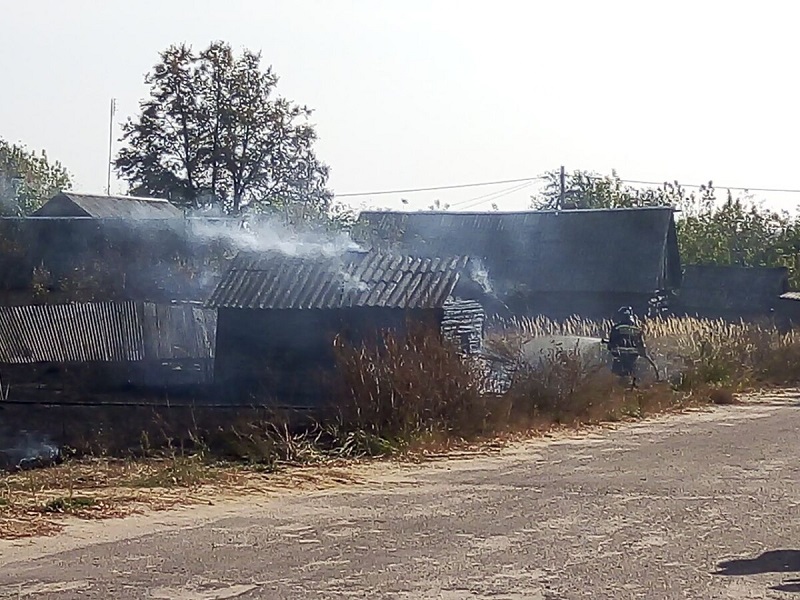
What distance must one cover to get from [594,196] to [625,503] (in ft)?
168

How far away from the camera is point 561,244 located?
4156 cm

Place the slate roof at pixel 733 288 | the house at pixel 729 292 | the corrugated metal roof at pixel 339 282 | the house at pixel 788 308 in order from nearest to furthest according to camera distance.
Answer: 1. the corrugated metal roof at pixel 339 282
2. the house at pixel 788 308
3. the house at pixel 729 292
4. the slate roof at pixel 733 288

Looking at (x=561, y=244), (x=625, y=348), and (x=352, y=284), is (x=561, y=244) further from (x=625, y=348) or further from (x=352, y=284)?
(x=352, y=284)

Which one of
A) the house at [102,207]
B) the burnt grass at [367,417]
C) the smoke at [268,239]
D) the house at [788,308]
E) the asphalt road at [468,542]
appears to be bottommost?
the asphalt road at [468,542]

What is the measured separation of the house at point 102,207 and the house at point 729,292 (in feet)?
53.7

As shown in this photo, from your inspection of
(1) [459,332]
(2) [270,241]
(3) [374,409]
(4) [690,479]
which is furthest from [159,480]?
(2) [270,241]

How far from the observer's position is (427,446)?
15.6 meters

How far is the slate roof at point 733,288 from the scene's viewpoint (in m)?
39.0

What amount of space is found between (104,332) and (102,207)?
59.7 feet

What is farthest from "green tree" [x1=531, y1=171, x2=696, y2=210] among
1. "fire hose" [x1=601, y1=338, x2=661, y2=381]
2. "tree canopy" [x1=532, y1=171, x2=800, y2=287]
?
"fire hose" [x1=601, y1=338, x2=661, y2=381]

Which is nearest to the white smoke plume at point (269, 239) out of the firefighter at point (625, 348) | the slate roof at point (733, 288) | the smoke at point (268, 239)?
the smoke at point (268, 239)

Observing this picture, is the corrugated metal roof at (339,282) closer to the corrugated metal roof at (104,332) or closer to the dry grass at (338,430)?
the dry grass at (338,430)

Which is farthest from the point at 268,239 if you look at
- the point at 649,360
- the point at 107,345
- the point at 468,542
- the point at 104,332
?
the point at 468,542

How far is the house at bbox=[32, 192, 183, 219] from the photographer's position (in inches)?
1635
